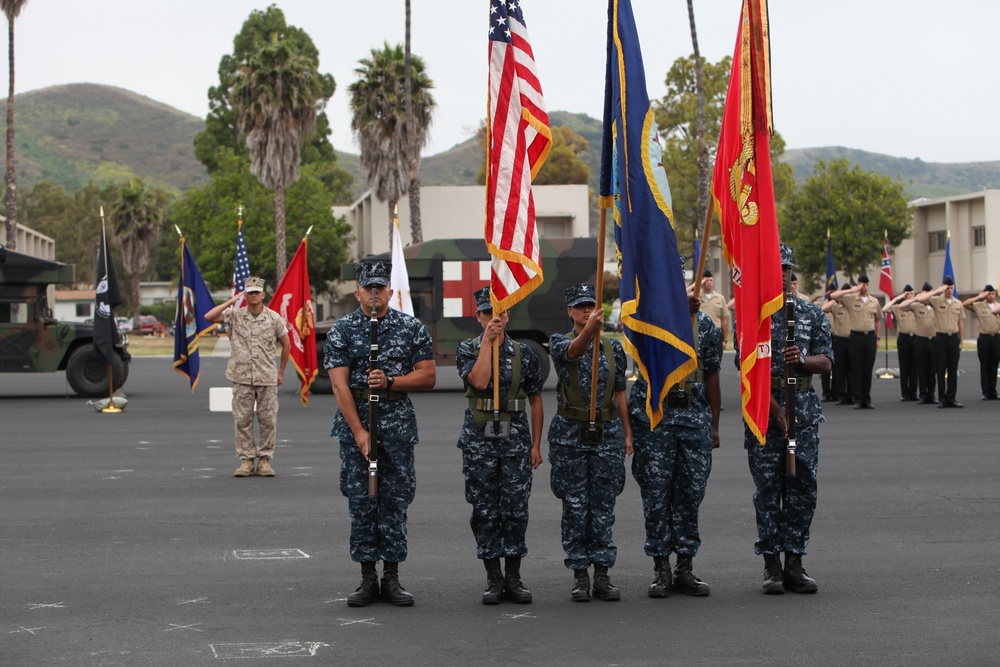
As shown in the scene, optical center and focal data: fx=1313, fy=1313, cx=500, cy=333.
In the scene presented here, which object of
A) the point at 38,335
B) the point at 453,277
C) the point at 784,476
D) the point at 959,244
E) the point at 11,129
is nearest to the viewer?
the point at 784,476

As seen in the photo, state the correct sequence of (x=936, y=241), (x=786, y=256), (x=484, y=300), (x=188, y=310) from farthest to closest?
1. (x=936, y=241)
2. (x=188, y=310)
3. (x=786, y=256)
4. (x=484, y=300)

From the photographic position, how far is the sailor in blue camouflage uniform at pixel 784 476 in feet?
24.9

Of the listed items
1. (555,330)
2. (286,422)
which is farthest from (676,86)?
(286,422)

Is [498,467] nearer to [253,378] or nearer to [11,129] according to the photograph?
[253,378]

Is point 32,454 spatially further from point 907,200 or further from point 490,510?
point 907,200

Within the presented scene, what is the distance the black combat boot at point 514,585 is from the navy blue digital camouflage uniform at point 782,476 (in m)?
1.39

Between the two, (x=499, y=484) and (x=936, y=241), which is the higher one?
(x=936, y=241)

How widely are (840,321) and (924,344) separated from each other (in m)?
1.37

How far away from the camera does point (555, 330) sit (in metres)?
24.5

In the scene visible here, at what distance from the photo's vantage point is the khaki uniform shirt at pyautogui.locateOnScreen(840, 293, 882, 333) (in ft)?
69.2

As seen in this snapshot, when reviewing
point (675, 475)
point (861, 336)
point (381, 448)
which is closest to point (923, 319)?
point (861, 336)

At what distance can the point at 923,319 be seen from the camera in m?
21.5

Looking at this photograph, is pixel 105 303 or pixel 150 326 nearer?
pixel 105 303

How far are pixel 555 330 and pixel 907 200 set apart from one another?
153 ft
